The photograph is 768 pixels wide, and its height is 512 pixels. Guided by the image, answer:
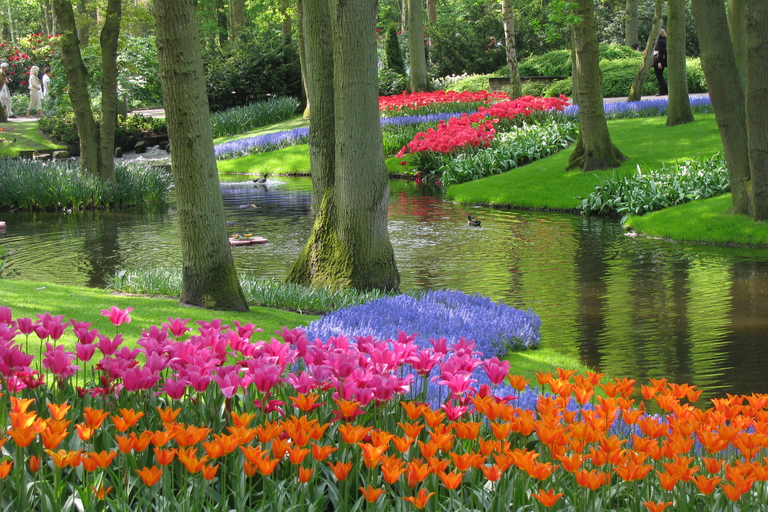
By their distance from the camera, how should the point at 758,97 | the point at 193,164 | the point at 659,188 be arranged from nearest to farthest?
1. the point at 193,164
2. the point at 758,97
3. the point at 659,188

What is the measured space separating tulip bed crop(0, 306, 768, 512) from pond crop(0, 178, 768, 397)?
10.8ft

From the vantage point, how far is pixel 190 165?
282 inches

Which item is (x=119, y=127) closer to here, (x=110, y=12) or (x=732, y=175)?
(x=110, y=12)

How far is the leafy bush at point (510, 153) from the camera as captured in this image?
2119 cm

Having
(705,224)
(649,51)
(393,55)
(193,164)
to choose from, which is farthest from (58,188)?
(393,55)

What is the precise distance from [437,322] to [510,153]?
15145 mm

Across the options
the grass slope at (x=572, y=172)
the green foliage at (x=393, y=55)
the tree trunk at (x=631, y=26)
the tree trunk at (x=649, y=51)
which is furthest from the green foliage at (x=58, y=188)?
the tree trunk at (x=631, y=26)

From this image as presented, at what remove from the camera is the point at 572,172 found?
18.4m

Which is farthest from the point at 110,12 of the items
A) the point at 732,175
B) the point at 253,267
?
the point at 732,175

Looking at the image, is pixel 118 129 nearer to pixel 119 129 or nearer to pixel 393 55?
pixel 119 129

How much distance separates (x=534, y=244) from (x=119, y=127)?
76.3ft

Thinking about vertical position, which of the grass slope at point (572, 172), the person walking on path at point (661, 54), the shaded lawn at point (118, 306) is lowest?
the shaded lawn at point (118, 306)

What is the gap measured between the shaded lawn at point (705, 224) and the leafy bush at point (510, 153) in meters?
6.60

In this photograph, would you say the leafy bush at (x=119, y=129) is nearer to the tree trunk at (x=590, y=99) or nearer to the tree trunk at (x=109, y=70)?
the tree trunk at (x=109, y=70)
